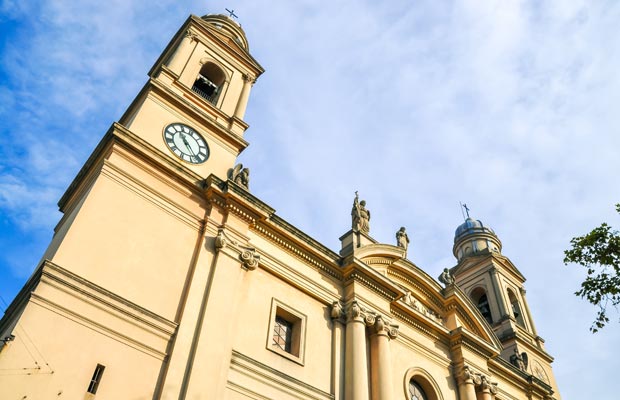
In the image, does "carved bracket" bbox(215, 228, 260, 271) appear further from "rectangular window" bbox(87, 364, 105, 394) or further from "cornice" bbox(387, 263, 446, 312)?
"cornice" bbox(387, 263, 446, 312)

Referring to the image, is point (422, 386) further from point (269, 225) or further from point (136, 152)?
point (136, 152)

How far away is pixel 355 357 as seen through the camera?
14.9m

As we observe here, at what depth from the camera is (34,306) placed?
33.0 feet

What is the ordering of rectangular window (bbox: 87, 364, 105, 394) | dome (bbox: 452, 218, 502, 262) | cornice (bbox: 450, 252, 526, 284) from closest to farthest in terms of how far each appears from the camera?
rectangular window (bbox: 87, 364, 105, 394), cornice (bbox: 450, 252, 526, 284), dome (bbox: 452, 218, 502, 262)

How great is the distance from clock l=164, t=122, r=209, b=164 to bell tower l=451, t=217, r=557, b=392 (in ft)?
54.2

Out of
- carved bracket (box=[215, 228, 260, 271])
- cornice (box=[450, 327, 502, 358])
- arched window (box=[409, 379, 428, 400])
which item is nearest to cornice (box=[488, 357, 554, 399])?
cornice (box=[450, 327, 502, 358])

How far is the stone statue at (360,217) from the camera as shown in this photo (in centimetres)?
1962

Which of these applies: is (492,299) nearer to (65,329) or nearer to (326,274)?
(326,274)

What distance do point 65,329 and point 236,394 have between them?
13.6 feet

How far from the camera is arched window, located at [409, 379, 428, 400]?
55.8ft

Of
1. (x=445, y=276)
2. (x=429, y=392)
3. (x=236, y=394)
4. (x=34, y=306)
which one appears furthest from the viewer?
(x=445, y=276)

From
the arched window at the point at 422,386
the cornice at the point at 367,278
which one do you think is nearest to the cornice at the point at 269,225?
the cornice at the point at 367,278

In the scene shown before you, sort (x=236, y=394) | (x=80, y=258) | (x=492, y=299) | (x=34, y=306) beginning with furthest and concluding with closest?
(x=492, y=299) → (x=236, y=394) → (x=80, y=258) → (x=34, y=306)

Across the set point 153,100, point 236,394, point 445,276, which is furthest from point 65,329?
point 445,276
